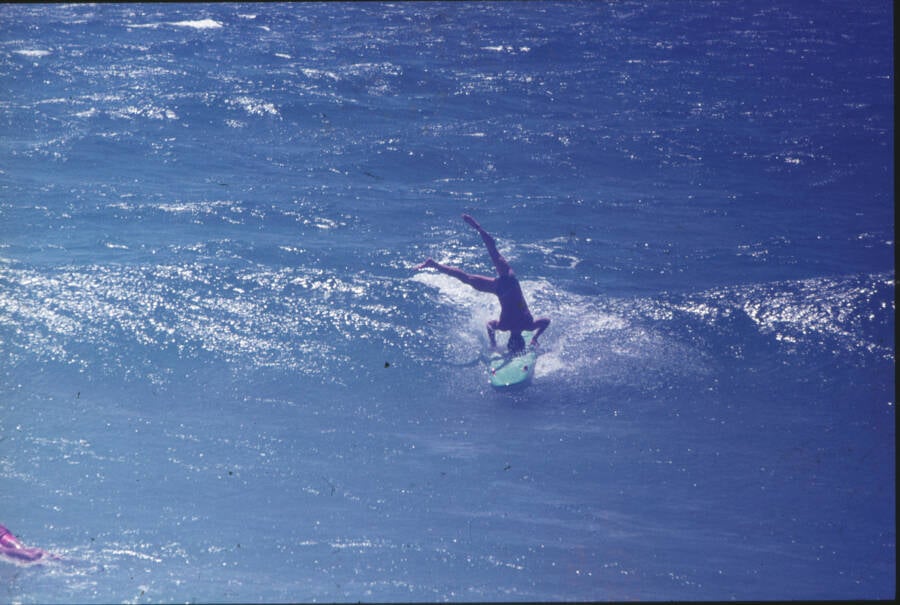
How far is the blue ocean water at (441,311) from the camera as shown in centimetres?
1059

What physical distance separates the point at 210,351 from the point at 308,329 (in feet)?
5.72

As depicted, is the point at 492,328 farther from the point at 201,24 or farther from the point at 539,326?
the point at 201,24

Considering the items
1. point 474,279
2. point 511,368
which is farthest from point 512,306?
point 511,368

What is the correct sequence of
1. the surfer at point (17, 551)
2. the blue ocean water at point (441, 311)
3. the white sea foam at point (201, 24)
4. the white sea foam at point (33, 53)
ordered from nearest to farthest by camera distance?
the surfer at point (17, 551) < the blue ocean water at point (441, 311) < the white sea foam at point (33, 53) < the white sea foam at point (201, 24)

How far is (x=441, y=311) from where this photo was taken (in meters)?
16.6

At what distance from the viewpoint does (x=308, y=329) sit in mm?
15656

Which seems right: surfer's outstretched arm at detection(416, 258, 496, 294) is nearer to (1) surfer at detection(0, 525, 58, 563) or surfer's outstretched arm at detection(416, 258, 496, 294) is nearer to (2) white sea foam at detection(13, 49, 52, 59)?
(1) surfer at detection(0, 525, 58, 563)

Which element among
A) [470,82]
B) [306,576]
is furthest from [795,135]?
[306,576]

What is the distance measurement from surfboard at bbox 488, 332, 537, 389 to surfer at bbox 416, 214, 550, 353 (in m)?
0.17

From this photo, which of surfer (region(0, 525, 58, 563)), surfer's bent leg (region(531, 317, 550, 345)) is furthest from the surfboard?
surfer (region(0, 525, 58, 563))

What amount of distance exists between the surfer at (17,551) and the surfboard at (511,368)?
23.1 feet

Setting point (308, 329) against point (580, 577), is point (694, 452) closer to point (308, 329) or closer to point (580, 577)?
point (580, 577)

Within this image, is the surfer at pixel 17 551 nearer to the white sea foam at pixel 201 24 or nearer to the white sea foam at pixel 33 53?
the white sea foam at pixel 33 53

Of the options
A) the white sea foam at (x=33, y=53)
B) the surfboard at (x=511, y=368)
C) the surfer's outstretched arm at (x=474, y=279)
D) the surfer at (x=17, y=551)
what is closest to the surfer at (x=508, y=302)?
the surfer's outstretched arm at (x=474, y=279)
